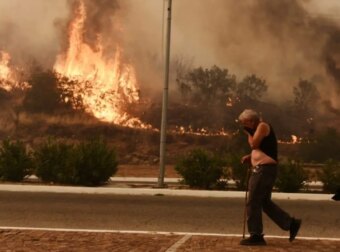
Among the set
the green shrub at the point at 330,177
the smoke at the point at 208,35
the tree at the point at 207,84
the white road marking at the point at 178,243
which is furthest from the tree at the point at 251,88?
the white road marking at the point at 178,243

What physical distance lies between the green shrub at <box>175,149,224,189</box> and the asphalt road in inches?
80.9

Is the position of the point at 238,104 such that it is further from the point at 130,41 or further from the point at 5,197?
the point at 5,197

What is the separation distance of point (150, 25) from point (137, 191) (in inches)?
954

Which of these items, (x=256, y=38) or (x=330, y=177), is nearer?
(x=330, y=177)

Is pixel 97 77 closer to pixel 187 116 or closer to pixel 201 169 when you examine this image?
pixel 187 116

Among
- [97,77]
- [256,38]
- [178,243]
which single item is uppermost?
[256,38]

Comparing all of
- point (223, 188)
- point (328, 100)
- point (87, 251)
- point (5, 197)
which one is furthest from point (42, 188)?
point (328, 100)

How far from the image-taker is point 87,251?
636 cm

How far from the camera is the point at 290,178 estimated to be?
15.5 meters

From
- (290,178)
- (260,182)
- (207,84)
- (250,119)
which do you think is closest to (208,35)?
(207,84)

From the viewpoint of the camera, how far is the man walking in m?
6.86

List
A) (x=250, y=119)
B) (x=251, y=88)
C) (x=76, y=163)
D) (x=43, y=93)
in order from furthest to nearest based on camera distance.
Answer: (x=251, y=88) → (x=43, y=93) → (x=76, y=163) → (x=250, y=119)

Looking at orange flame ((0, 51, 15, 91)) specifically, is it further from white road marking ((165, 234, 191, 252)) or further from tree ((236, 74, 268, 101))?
white road marking ((165, 234, 191, 252))

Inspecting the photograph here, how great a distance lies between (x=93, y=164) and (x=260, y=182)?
9883 millimetres
